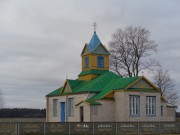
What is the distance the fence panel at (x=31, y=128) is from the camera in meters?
29.4

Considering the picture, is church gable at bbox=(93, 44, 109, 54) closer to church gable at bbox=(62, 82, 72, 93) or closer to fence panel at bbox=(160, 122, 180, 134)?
church gable at bbox=(62, 82, 72, 93)

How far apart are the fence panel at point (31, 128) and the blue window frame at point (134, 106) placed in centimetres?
1464

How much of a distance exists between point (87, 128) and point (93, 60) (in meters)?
18.8

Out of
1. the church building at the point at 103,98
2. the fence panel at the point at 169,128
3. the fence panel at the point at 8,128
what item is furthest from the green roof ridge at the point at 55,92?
the fence panel at the point at 8,128

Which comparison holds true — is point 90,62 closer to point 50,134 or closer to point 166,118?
point 166,118

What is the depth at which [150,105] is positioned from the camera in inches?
1751

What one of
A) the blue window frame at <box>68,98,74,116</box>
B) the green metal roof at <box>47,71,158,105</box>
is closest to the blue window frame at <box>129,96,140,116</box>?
the green metal roof at <box>47,71,158,105</box>

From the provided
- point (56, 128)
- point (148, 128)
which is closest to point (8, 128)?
point (56, 128)

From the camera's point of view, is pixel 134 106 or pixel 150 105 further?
pixel 150 105

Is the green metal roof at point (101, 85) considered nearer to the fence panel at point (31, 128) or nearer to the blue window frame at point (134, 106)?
the blue window frame at point (134, 106)

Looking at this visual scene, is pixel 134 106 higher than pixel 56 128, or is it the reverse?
pixel 134 106

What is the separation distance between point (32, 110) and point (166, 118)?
64.1 m

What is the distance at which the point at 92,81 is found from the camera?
156ft

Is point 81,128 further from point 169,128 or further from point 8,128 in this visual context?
point 169,128
